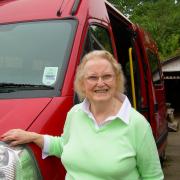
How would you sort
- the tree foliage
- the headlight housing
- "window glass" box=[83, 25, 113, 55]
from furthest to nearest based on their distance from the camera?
1. the tree foliage
2. "window glass" box=[83, 25, 113, 55]
3. the headlight housing

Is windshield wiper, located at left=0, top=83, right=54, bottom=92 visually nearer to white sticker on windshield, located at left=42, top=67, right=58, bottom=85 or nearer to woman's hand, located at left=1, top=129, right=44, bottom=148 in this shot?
white sticker on windshield, located at left=42, top=67, right=58, bottom=85

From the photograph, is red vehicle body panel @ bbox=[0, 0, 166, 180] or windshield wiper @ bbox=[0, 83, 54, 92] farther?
windshield wiper @ bbox=[0, 83, 54, 92]

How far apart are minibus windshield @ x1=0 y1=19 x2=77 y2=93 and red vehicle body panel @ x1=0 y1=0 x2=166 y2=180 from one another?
0.06 m

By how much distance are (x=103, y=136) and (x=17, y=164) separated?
0.49m

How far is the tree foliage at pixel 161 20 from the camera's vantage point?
32812mm

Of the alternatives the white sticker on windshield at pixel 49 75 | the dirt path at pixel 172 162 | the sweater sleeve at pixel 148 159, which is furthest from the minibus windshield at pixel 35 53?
the dirt path at pixel 172 162

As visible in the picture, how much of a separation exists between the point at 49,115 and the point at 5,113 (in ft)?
0.87

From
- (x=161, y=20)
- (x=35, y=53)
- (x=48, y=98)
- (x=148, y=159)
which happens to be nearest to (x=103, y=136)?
(x=148, y=159)

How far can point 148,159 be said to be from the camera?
259 cm

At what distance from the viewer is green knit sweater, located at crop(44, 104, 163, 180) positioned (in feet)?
8.25

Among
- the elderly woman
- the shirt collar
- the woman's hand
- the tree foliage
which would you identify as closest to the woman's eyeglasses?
the elderly woman

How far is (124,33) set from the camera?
6.39 m

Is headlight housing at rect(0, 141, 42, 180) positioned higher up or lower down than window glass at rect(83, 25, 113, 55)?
lower down

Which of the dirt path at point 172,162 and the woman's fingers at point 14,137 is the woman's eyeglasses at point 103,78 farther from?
the dirt path at point 172,162
